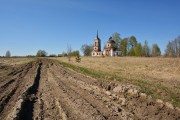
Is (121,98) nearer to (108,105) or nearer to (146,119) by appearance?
(108,105)

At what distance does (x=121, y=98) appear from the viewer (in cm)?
1202

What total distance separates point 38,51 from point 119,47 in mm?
74120

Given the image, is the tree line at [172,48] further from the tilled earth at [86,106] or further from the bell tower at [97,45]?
the tilled earth at [86,106]

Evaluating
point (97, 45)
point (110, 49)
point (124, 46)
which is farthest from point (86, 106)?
point (97, 45)

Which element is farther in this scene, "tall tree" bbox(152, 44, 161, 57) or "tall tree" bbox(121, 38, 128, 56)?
"tall tree" bbox(152, 44, 161, 57)

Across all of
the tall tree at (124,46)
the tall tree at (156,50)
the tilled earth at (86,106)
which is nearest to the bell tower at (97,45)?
the tall tree at (124,46)

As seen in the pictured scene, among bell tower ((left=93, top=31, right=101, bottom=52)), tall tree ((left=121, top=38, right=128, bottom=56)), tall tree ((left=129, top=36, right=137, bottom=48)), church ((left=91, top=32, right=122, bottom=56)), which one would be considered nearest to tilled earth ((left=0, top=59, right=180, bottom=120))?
tall tree ((left=121, top=38, right=128, bottom=56))

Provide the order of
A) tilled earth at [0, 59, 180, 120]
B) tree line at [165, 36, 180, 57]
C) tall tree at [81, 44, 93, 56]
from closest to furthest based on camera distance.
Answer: tilled earth at [0, 59, 180, 120] < tree line at [165, 36, 180, 57] < tall tree at [81, 44, 93, 56]

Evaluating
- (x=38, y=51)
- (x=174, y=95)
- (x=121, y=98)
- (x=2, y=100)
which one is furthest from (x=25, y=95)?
(x=38, y=51)

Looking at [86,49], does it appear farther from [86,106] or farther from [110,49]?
[86,106]

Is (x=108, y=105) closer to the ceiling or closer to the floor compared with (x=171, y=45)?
closer to the floor

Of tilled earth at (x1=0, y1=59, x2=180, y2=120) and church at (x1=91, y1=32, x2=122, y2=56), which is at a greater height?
church at (x1=91, y1=32, x2=122, y2=56)

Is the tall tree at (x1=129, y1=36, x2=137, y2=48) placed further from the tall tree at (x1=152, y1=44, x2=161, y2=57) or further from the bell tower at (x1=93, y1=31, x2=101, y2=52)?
the bell tower at (x1=93, y1=31, x2=101, y2=52)

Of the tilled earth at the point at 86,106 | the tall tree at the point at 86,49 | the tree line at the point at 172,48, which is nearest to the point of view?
the tilled earth at the point at 86,106
